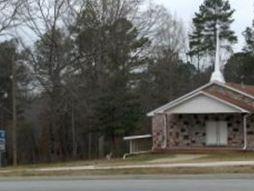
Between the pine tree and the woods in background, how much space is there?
17382 mm

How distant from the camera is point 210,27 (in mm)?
93812

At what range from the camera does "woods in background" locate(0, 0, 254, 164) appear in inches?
2303

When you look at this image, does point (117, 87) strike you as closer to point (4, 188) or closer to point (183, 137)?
point (183, 137)

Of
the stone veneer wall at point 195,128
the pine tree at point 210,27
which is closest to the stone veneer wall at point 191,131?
the stone veneer wall at point 195,128

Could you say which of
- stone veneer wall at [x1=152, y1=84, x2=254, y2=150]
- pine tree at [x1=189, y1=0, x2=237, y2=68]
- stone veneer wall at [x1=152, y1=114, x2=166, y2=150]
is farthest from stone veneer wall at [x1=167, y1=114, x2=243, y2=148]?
pine tree at [x1=189, y1=0, x2=237, y2=68]

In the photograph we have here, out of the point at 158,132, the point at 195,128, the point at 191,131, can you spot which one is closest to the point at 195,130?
the point at 195,128

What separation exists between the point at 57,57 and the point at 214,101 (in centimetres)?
2345

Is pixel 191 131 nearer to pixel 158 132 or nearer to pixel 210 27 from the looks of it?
pixel 158 132

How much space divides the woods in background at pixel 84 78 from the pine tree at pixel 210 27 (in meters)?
17.4

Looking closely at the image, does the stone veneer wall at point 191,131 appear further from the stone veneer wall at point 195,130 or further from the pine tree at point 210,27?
the pine tree at point 210,27

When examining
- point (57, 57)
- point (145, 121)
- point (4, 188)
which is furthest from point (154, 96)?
point (4, 188)

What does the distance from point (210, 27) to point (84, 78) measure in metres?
33.2

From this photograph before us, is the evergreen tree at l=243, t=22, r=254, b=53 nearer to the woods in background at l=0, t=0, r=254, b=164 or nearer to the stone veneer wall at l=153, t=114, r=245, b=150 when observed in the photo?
the woods in background at l=0, t=0, r=254, b=164

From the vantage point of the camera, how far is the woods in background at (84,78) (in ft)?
192
